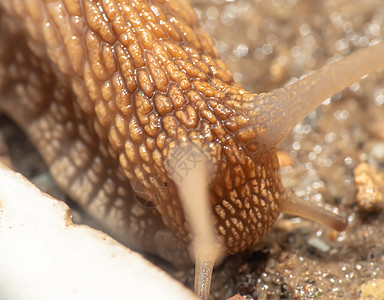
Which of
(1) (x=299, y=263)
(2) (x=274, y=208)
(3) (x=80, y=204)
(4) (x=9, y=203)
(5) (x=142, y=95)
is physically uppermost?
(5) (x=142, y=95)

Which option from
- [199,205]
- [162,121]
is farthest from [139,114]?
[199,205]

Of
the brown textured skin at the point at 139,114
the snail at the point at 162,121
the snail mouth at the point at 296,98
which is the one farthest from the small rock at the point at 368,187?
the snail mouth at the point at 296,98

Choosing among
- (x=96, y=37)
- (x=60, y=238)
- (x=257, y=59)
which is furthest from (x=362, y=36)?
(x=60, y=238)

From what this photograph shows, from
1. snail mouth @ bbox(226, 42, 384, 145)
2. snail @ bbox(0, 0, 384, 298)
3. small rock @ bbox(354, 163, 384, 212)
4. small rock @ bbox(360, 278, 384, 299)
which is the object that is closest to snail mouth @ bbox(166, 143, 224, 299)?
snail @ bbox(0, 0, 384, 298)

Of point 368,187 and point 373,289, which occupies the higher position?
point 368,187

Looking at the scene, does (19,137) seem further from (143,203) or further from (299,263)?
(299,263)

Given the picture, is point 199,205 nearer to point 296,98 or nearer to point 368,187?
point 296,98

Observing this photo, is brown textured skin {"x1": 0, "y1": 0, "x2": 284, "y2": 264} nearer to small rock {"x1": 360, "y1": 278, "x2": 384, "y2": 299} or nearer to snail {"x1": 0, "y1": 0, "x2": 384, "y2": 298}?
snail {"x1": 0, "y1": 0, "x2": 384, "y2": 298}
